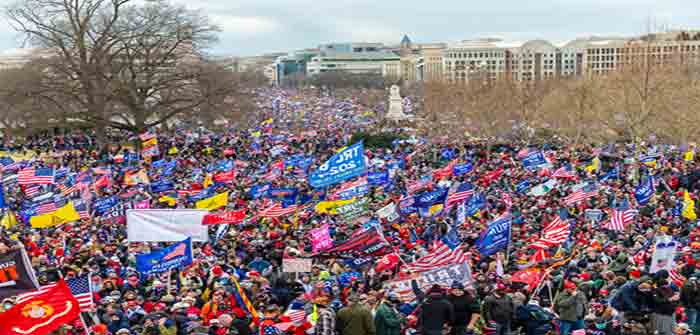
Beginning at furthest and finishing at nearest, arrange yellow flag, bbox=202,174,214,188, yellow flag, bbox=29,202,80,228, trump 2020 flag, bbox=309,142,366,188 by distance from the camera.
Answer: yellow flag, bbox=202,174,214,188
yellow flag, bbox=29,202,80,228
trump 2020 flag, bbox=309,142,366,188

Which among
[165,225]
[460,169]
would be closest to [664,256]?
[165,225]

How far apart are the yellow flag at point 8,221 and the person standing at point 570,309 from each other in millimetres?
14864

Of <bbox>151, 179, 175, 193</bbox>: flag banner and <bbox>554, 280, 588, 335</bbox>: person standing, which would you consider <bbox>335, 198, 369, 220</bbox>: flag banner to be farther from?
<bbox>151, 179, 175, 193</bbox>: flag banner

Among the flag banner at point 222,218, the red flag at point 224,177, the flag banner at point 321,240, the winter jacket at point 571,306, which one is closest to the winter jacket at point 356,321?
the winter jacket at point 571,306

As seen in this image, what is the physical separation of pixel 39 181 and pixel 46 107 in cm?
2069

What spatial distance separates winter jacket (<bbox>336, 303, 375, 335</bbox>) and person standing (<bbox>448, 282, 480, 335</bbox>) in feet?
3.25

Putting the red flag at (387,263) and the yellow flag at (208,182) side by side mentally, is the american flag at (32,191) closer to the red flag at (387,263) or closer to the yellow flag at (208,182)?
the yellow flag at (208,182)

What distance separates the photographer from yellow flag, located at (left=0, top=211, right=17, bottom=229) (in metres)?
22.3

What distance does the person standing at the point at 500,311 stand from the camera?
36.2 ft

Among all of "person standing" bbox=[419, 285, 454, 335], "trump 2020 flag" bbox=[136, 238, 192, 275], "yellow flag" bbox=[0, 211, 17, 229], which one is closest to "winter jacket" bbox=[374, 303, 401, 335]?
"person standing" bbox=[419, 285, 454, 335]

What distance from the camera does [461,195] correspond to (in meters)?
20.9

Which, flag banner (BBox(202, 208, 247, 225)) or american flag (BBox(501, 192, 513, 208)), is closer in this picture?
flag banner (BBox(202, 208, 247, 225))

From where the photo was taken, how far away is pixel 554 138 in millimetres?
53281

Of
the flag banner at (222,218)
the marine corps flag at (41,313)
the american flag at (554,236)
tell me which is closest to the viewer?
the marine corps flag at (41,313)
